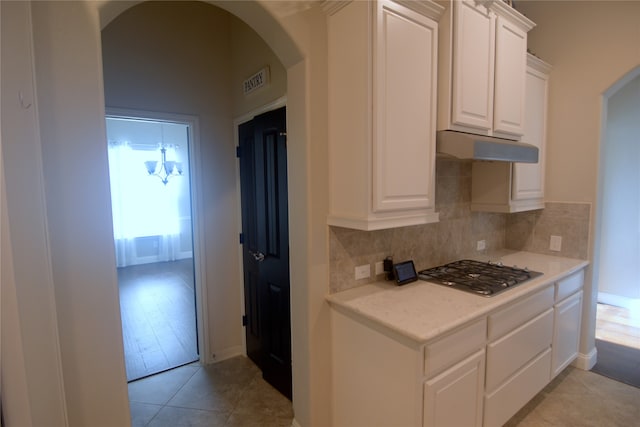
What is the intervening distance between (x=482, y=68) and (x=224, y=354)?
3.13 meters

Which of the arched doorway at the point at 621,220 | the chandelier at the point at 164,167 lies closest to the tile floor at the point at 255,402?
the arched doorway at the point at 621,220

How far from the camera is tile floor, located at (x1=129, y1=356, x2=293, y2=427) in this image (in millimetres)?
2229

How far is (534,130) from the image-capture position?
8.86 ft

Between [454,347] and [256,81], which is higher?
[256,81]

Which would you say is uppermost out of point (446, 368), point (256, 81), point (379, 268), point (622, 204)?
point (256, 81)

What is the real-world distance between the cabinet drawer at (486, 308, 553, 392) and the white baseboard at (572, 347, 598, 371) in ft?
2.68

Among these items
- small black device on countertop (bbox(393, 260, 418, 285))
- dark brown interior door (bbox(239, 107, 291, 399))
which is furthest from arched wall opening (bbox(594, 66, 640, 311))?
dark brown interior door (bbox(239, 107, 291, 399))

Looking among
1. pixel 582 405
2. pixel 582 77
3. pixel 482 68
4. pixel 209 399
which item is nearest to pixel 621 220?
pixel 582 77

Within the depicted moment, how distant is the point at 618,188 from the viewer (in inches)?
157

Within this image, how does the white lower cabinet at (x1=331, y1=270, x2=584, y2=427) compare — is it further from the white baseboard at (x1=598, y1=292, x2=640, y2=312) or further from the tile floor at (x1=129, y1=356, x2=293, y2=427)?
the white baseboard at (x1=598, y1=292, x2=640, y2=312)

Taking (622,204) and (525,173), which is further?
(622,204)

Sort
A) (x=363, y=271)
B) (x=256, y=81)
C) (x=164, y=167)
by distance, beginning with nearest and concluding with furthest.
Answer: (x=363, y=271) → (x=256, y=81) → (x=164, y=167)

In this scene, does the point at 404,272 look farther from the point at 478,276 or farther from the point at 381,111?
the point at 381,111

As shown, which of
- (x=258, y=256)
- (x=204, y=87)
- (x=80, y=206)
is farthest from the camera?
(x=204, y=87)
